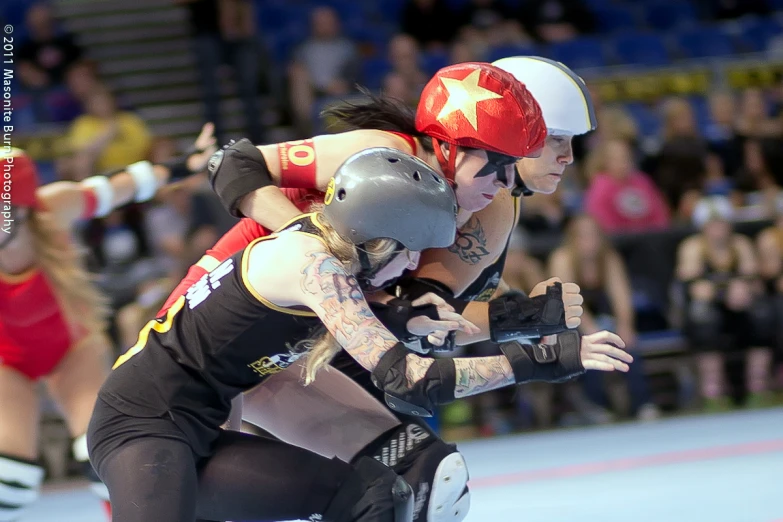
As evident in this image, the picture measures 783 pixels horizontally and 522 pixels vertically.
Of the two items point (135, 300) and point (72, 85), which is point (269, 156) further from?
point (72, 85)

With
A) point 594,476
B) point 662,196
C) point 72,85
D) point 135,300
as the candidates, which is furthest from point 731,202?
point 72,85

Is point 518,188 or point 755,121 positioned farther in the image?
point 755,121

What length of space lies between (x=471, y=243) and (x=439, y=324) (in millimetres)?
548

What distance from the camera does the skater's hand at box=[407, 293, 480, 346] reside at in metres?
3.02

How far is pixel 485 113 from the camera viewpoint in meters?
3.25

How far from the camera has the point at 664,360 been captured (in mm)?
7871

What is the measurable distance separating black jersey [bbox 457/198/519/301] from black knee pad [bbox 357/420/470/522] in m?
0.52

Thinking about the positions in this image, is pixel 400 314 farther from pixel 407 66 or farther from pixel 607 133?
pixel 407 66

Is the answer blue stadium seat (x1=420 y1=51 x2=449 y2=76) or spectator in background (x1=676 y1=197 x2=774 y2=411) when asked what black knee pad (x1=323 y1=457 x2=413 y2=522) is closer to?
spectator in background (x1=676 y1=197 x2=774 y2=411)

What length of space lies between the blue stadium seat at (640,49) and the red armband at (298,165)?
8.16m

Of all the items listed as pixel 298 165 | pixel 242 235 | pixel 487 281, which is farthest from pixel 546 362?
pixel 242 235

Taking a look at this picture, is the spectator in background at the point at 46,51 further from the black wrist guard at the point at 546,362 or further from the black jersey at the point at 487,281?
the black wrist guard at the point at 546,362

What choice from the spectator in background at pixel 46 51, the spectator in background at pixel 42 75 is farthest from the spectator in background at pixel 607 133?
the spectator in background at pixel 46 51

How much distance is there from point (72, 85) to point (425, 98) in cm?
590
